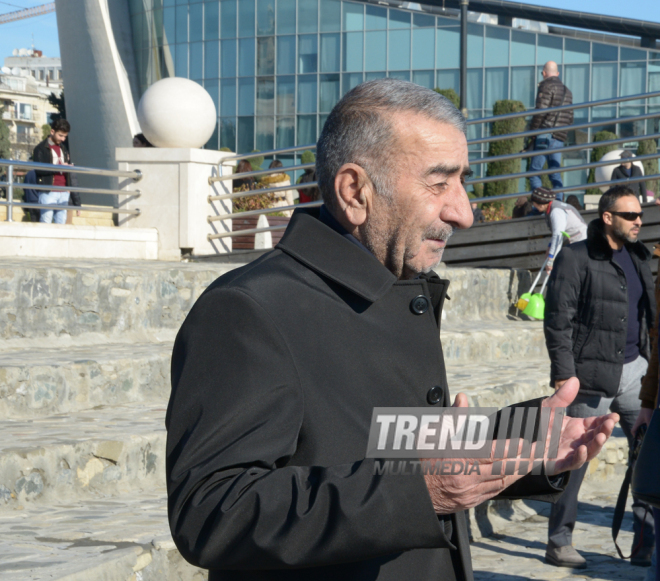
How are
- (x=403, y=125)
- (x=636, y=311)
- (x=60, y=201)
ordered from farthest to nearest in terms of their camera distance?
1. (x=60, y=201)
2. (x=636, y=311)
3. (x=403, y=125)

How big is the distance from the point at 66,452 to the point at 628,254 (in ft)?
11.4

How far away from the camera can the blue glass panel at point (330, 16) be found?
114ft

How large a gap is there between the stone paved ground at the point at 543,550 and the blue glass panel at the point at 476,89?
29.1m

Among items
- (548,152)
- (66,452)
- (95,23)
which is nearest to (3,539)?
(66,452)

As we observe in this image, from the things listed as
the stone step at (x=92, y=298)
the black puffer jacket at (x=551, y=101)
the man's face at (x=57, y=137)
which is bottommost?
the stone step at (x=92, y=298)

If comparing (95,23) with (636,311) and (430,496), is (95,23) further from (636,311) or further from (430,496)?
(430,496)

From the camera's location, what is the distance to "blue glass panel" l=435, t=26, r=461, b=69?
3366cm

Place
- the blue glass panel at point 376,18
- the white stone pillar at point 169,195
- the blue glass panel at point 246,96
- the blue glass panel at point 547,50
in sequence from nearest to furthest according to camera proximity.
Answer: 1. the white stone pillar at point 169,195
2. the blue glass panel at point 547,50
3. the blue glass panel at point 376,18
4. the blue glass panel at point 246,96

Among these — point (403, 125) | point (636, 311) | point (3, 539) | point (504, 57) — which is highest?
point (504, 57)

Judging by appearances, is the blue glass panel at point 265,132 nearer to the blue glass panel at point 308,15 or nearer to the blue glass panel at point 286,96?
the blue glass panel at point 286,96

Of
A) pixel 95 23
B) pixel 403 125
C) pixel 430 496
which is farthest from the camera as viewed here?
pixel 95 23

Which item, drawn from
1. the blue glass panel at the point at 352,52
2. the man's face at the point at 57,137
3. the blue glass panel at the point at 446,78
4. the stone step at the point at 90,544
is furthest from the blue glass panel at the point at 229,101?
the stone step at the point at 90,544

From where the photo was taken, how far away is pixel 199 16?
37.4 m

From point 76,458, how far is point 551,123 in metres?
8.61
